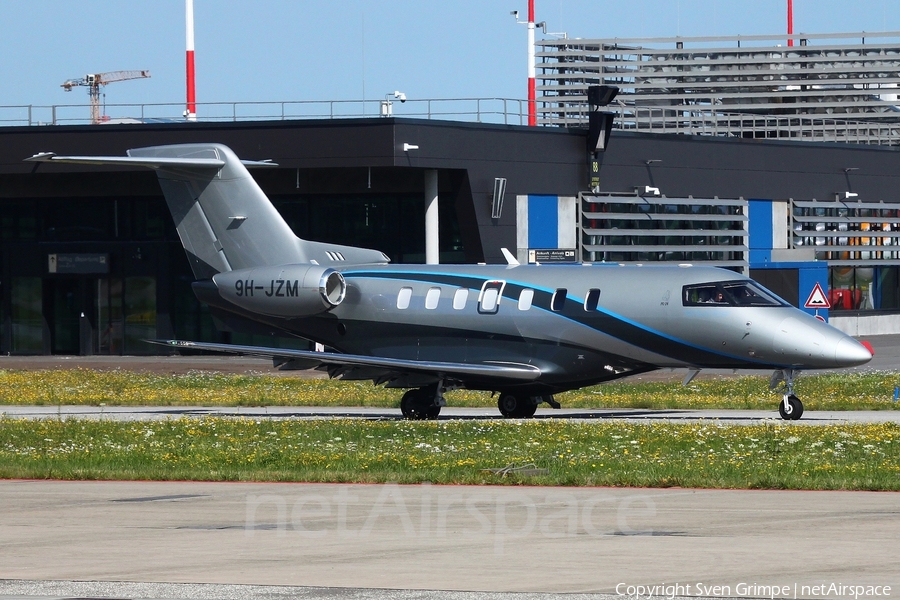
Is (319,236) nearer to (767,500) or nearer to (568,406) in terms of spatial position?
(568,406)

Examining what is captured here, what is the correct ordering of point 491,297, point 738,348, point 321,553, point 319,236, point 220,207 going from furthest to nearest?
point 319,236, point 220,207, point 491,297, point 738,348, point 321,553

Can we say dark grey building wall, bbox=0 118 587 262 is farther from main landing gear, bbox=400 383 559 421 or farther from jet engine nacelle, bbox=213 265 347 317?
main landing gear, bbox=400 383 559 421

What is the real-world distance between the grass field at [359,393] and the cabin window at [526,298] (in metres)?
5.38

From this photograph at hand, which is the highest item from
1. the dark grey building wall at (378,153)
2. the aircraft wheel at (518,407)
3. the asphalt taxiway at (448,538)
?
the dark grey building wall at (378,153)

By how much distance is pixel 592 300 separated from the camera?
24562mm

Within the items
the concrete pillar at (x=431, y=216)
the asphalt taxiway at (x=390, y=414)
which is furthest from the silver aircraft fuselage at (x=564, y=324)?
the concrete pillar at (x=431, y=216)

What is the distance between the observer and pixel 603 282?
24719mm

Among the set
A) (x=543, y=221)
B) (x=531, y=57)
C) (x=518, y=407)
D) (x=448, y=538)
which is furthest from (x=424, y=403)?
(x=531, y=57)

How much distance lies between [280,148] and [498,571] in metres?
36.3

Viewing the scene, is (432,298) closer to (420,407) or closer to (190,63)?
(420,407)

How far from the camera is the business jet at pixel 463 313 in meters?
23.7

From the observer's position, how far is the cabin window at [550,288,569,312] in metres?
24.8

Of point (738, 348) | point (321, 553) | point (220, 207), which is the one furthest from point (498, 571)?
point (220, 207)

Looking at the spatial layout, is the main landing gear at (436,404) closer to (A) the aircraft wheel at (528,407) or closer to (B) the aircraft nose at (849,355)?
(A) the aircraft wheel at (528,407)
